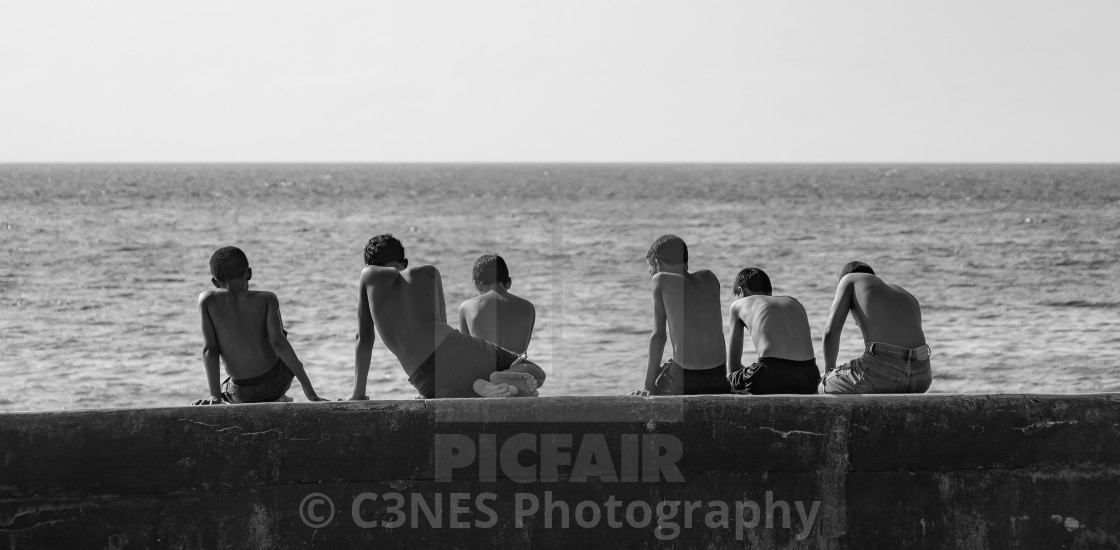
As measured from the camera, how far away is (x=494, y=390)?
462 centimetres

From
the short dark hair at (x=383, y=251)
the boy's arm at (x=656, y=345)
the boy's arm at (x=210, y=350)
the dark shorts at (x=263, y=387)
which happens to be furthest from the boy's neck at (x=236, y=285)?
the boy's arm at (x=656, y=345)

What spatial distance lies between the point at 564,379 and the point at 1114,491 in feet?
30.3

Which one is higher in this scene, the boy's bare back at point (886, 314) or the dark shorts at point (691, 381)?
the boy's bare back at point (886, 314)

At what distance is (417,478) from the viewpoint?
3980 mm

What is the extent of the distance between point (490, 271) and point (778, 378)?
1.78 metres

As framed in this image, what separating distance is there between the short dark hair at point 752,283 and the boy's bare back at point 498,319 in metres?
1.20

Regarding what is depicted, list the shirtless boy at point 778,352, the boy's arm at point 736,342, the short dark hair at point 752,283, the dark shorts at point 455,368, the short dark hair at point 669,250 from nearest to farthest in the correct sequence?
the dark shorts at point 455,368 < the shirtless boy at point 778,352 < the short dark hair at point 669,250 < the boy's arm at point 736,342 < the short dark hair at point 752,283

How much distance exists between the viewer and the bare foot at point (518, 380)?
470cm

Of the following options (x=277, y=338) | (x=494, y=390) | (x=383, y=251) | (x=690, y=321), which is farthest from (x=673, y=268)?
(x=277, y=338)

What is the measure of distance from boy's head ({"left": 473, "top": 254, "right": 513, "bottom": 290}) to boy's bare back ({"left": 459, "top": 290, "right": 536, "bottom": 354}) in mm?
93

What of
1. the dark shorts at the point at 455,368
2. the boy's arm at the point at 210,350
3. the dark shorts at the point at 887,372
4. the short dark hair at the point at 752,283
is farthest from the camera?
the short dark hair at the point at 752,283

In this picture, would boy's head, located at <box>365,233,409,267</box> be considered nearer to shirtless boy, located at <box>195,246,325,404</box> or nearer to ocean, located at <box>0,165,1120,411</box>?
shirtless boy, located at <box>195,246,325,404</box>

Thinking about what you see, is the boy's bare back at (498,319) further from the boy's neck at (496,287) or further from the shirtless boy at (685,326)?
the shirtless boy at (685,326)

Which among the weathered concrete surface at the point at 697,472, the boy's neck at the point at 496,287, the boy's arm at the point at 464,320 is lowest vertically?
the weathered concrete surface at the point at 697,472
